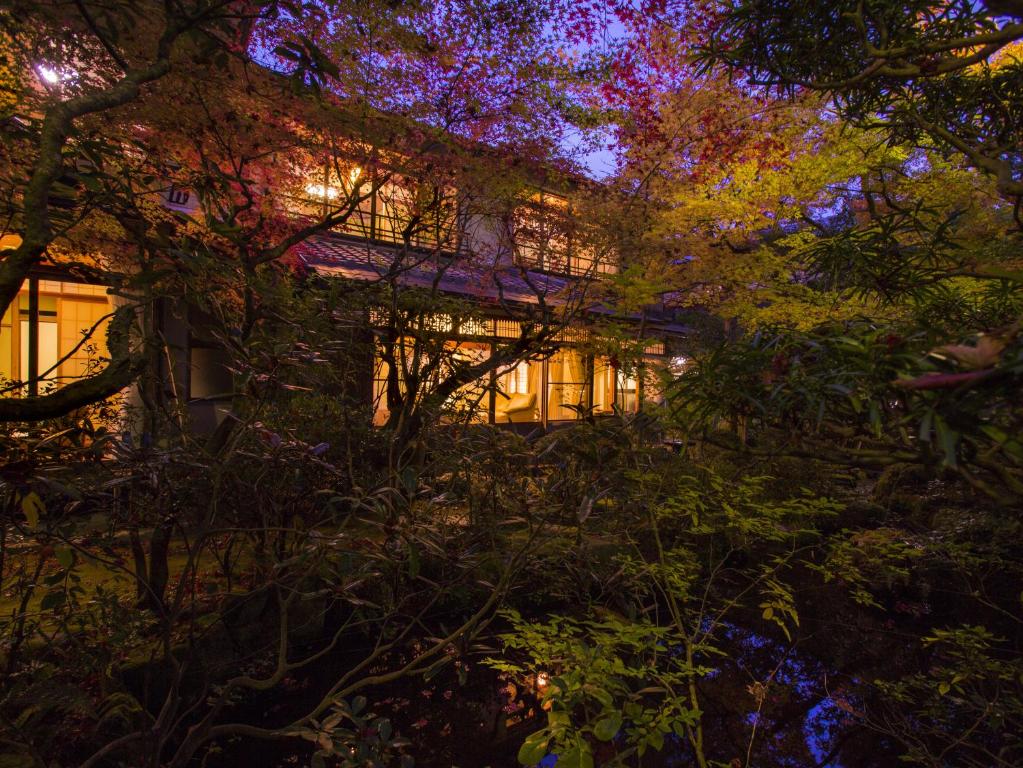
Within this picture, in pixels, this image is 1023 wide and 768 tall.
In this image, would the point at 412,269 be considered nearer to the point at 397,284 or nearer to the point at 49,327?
the point at 397,284

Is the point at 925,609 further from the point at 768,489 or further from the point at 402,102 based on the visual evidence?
the point at 402,102

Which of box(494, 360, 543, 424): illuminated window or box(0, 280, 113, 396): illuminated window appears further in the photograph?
box(494, 360, 543, 424): illuminated window

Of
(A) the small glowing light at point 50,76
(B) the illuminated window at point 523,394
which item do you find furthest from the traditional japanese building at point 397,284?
(B) the illuminated window at point 523,394

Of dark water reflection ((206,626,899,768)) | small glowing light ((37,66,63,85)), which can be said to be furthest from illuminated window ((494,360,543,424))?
small glowing light ((37,66,63,85))

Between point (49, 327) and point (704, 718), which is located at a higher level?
point (49, 327)

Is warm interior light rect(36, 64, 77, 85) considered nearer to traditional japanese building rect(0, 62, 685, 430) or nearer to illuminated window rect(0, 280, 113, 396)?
traditional japanese building rect(0, 62, 685, 430)

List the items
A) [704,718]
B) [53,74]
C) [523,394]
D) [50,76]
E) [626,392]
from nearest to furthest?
1. [704,718]
2. [53,74]
3. [50,76]
4. [523,394]
5. [626,392]

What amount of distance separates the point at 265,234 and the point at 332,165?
1.44 metres

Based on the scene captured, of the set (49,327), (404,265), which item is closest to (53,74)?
(404,265)

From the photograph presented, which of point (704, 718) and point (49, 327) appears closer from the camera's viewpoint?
point (704, 718)

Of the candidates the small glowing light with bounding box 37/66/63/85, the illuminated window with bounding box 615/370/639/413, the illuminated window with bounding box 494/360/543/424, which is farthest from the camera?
the illuminated window with bounding box 494/360/543/424

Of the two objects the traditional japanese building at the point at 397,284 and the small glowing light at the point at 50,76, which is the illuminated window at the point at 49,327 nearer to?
the traditional japanese building at the point at 397,284

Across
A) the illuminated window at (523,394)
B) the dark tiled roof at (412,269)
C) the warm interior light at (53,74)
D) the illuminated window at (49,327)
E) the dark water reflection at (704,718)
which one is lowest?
the dark water reflection at (704,718)

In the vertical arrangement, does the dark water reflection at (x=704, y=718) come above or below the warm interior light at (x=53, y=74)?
below
